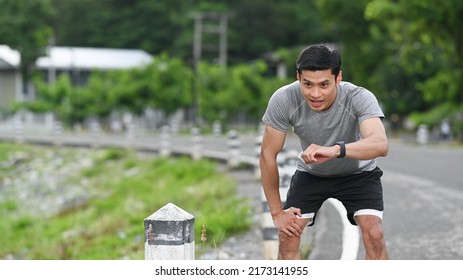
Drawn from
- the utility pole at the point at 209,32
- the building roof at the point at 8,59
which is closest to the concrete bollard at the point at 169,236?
the utility pole at the point at 209,32

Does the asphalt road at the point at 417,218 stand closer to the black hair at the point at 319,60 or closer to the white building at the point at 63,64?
the black hair at the point at 319,60

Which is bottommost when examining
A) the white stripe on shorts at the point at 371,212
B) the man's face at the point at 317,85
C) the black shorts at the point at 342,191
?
the white stripe on shorts at the point at 371,212

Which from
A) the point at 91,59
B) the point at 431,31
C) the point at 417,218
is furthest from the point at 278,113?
the point at 91,59

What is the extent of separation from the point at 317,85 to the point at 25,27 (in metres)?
55.3

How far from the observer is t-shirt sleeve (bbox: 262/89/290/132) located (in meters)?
5.26

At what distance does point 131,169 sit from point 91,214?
7539 mm

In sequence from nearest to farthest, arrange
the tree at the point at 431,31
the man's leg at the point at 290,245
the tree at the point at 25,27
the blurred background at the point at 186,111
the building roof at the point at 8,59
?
the man's leg at the point at 290,245
the blurred background at the point at 186,111
the tree at the point at 431,31
the tree at the point at 25,27
the building roof at the point at 8,59

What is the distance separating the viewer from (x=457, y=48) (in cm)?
3831

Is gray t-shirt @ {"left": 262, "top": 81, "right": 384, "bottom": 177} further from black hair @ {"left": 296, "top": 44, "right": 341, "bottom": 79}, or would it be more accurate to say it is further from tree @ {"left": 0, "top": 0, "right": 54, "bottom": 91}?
tree @ {"left": 0, "top": 0, "right": 54, "bottom": 91}

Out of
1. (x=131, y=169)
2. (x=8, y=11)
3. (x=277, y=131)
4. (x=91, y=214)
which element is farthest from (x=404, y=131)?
(x=277, y=131)

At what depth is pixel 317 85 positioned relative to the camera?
5.07 m

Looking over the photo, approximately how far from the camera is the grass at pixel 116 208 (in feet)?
43.5

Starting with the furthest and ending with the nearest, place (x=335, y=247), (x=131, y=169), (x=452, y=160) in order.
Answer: (x=131, y=169) < (x=452, y=160) < (x=335, y=247)

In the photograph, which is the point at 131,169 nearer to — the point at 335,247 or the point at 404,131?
the point at 335,247
